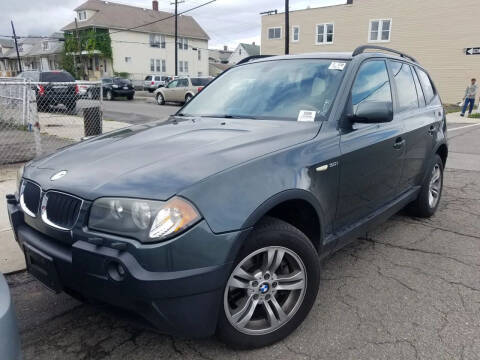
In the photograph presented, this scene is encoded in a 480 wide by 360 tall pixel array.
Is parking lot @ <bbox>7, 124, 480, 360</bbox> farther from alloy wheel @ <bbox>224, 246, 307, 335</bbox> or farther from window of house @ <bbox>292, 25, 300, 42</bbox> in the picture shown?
window of house @ <bbox>292, 25, 300, 42</bbox>

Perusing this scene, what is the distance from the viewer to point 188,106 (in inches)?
153

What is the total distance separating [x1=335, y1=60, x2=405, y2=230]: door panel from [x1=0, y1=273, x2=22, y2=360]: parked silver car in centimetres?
202

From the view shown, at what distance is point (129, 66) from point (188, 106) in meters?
46.3

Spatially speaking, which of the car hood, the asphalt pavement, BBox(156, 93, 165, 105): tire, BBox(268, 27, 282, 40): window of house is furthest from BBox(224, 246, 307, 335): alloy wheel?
BBox(268, 27, 282, 40): window of house

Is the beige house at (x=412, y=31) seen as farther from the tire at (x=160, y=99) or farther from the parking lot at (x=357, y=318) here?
the parking lot at (x=357, y=318)

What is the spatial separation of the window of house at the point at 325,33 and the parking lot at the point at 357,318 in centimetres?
3027

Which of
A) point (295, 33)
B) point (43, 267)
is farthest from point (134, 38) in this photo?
point (43, 267)

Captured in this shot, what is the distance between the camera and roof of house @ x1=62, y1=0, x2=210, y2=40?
4522 cm

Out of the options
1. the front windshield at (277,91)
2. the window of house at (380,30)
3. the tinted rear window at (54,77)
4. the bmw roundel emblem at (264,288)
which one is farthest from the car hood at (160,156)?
the window of house at (380,30)

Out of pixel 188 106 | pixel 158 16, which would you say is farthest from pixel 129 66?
pixel 188 106

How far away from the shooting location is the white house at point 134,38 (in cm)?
4550

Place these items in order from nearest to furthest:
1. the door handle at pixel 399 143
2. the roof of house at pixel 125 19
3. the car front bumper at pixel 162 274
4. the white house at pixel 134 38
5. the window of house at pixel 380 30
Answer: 1. the car front bumper at pixel 162 274
2. the door handle at pixel 399 143
3. the window of house at pixel 380 30
4. the roof of house at pixel 125 19
5. the white house at pixel 134 38

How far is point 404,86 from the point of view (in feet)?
13.1

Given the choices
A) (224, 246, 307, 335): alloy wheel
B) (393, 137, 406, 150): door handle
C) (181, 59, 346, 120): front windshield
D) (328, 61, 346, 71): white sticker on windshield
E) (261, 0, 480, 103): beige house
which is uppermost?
(261, 0, 480, 103): beige house
